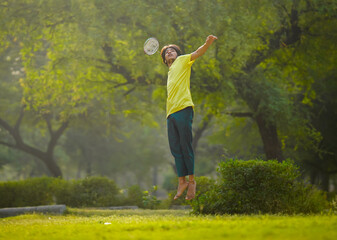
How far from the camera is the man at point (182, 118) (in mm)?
7168

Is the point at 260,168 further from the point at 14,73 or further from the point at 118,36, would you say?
the point at 14,73

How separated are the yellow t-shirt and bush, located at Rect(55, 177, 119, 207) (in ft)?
38.8

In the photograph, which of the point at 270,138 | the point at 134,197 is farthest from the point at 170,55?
the point at 134,197

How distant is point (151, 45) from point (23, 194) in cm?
1204

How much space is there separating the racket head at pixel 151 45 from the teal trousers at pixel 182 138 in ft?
6.59

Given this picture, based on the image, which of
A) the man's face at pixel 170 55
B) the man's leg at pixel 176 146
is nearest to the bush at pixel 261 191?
the man's leg at pixel 176 146

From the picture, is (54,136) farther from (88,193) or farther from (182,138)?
(182,138)

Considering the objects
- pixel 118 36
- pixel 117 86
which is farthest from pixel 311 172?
pixel 118 36

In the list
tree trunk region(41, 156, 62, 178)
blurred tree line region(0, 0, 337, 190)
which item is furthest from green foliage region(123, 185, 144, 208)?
tree trunk region(41, 156, 62, 178)

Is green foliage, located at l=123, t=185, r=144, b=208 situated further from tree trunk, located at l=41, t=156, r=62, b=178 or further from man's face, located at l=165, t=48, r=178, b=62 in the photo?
man's face, located at l=165, t=48, r=178, b=62

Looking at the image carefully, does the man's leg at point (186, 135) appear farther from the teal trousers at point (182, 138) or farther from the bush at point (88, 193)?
the bush at point (88, 193)

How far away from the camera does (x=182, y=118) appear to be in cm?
716

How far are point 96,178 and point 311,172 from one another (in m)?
15.4

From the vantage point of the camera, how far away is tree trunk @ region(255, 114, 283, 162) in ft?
58.3
